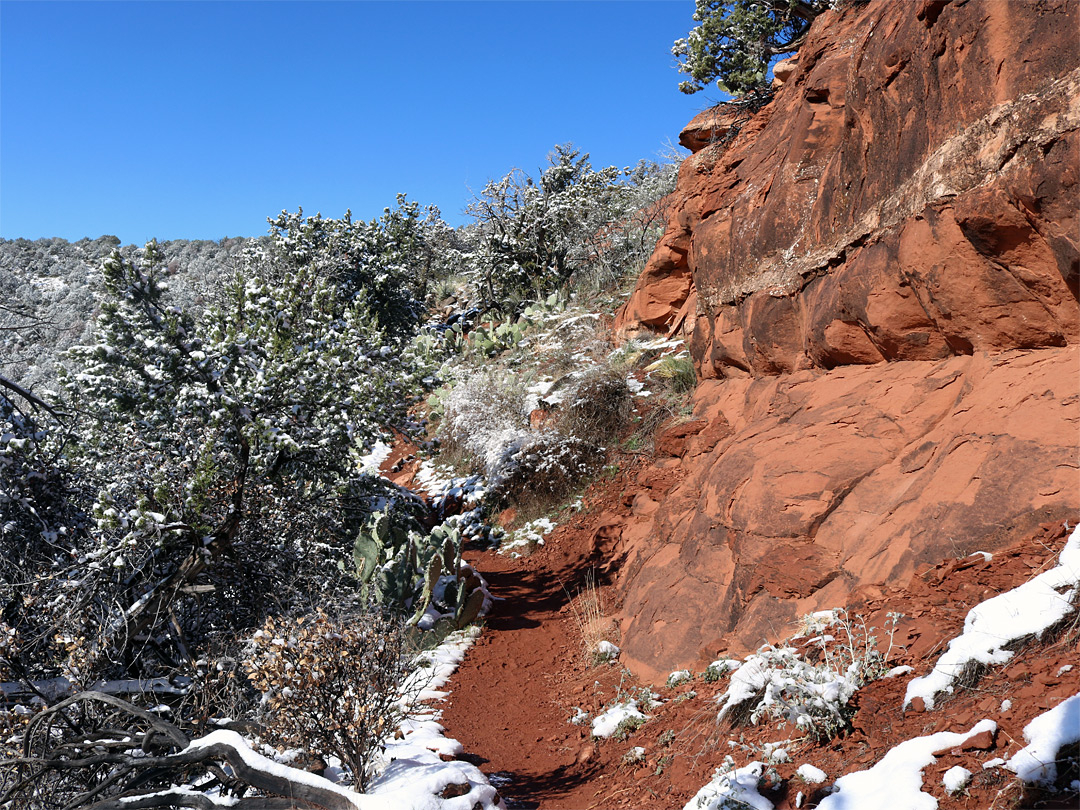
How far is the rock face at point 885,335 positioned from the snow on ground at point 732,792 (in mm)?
1502

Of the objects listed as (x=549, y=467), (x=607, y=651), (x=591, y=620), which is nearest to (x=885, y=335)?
(x=607, y=651)

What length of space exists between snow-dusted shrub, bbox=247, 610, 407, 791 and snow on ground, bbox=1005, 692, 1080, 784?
3009 mm

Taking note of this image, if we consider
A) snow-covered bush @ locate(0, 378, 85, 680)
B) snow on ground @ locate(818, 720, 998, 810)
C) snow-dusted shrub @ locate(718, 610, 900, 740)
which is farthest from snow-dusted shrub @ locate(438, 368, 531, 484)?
snow on ground @ locate(818, 720, 998, 810)

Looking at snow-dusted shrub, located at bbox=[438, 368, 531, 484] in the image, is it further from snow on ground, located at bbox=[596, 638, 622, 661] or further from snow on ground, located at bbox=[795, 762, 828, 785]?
snow on ground, located at bbox=[795, 762, 828, 785]

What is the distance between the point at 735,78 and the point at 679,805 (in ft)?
34.1

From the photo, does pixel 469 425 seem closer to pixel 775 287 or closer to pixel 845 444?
pixel 775 287

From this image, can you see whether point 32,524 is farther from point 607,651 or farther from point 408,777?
point 607,651

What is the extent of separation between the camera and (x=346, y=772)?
13.5ft

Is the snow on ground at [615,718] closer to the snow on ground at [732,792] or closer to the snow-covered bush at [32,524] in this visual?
the snow on ground at [732,792]

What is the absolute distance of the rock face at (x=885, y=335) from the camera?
12.9ft

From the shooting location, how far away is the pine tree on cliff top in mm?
10797

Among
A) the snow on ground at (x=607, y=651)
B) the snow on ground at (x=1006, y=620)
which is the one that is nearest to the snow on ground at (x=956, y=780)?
the snow on ground at (x=1006, y=620)

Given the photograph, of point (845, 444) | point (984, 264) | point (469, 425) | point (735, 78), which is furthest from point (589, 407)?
point (984, 264)

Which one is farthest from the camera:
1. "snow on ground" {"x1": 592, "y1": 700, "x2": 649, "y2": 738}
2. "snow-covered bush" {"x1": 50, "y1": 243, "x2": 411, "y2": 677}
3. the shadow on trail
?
"snow-covered bush" {"x1": 50, "y1": 243, "x2": 411, "y2": 677}
